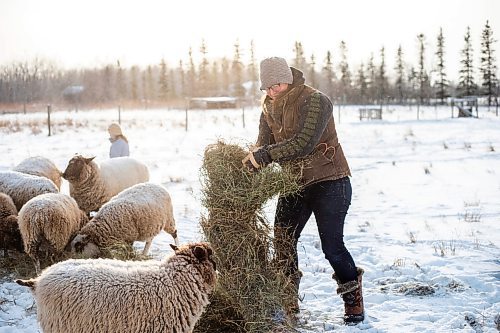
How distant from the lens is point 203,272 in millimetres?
3867

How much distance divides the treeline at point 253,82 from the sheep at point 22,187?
54.8m

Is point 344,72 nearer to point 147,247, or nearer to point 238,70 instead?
point 238,70

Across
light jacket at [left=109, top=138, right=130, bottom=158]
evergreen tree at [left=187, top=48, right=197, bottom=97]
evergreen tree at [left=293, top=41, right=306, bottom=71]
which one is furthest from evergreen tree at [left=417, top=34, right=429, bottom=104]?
light jacket at [left=109, top=138, right=130, bottom=158]

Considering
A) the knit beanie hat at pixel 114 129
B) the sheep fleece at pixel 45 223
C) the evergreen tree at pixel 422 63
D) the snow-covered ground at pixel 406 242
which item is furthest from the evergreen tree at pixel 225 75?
the sheep fleece at pixel 45 223

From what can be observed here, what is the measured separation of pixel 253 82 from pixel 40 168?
6936 cm

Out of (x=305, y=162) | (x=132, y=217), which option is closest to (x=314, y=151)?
(x=305, y=162)

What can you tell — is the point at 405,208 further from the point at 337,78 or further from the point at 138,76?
the point at 138,76

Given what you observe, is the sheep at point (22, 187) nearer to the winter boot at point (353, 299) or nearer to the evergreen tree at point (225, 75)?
the winter boot at point (353, 299)

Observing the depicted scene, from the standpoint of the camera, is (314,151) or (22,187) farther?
(22,187)

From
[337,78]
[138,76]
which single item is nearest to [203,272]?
[337,78]

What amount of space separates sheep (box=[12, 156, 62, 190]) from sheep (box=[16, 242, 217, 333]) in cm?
578

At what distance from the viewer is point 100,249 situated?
612cm

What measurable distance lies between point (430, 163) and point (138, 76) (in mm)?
99308

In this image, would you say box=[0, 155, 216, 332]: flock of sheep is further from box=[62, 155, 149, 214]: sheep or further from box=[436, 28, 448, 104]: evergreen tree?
box=[436, 28, 448, 104]: evergreen tree
